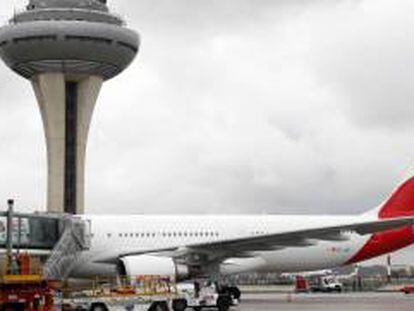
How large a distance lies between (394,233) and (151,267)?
41.5 feet

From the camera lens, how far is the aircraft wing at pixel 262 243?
30891mm

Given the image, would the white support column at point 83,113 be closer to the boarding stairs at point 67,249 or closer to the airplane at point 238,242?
the airplane at point 238,242

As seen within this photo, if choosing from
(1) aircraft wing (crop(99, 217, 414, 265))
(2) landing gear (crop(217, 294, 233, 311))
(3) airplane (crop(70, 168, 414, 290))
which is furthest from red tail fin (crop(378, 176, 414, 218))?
(2) landing gear (crop(217, 294, 233, 311))

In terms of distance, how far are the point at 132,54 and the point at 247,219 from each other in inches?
2102

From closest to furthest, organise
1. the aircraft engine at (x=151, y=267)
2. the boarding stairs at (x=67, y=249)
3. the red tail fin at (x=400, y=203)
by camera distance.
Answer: the boarding stairs at (x=67, y=249) → the aircraft engine at (x=151, y=267) → the red tail fin at (x=400, y=203)

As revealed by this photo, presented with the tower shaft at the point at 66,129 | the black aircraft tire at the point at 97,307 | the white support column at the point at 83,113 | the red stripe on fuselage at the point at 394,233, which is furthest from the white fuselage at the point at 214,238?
the white support column at the point at 83,113

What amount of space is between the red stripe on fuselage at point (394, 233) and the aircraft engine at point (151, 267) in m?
9.80

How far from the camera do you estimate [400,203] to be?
38094 millimetres

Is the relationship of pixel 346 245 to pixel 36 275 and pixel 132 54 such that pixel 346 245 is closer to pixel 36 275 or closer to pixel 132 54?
pixel 36 275

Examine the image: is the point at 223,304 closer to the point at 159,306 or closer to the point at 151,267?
the point at 151,267

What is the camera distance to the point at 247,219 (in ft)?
117

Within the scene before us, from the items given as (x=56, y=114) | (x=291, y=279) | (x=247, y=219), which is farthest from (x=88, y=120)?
(x=247, y=219)

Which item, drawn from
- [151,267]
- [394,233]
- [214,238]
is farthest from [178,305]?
[394,233]

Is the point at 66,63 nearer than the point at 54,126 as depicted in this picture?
Yes
